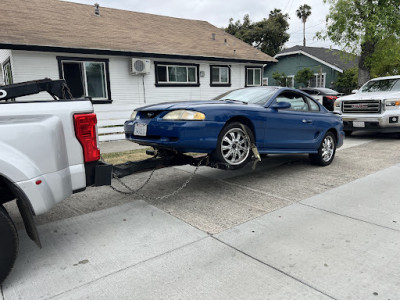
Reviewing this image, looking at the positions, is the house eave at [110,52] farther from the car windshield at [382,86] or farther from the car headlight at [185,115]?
the car headlight at [185,115]

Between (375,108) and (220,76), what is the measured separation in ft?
26.9

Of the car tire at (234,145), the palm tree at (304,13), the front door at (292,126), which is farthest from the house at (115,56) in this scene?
the palm tree at (304,13)

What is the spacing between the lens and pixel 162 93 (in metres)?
14.2

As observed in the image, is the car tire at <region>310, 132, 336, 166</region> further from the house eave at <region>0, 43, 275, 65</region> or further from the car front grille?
the house eave at <region>0, 43, 275, 65</region>

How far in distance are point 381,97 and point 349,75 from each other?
16.7 metres

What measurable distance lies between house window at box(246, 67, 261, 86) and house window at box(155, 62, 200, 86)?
3.53 metres

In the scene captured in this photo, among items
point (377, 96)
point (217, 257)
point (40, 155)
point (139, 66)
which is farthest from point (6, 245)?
point (139, 66)

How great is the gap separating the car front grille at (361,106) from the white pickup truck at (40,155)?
30.6 ft

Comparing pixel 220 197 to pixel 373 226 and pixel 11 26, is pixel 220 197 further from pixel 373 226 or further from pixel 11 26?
pixel 11 26

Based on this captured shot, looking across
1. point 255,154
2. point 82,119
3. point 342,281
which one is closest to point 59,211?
point 82,119

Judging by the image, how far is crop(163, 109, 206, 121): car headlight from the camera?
13.5 ft

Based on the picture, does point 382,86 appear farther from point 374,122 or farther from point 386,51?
point 386,51

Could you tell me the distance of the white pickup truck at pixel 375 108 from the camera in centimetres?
946

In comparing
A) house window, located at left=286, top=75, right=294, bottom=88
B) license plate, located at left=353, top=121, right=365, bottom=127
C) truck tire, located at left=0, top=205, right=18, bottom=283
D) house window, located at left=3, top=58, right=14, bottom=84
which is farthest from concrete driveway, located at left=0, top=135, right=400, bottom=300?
house window, located at left=286, top=75, right=294, bottom=88
